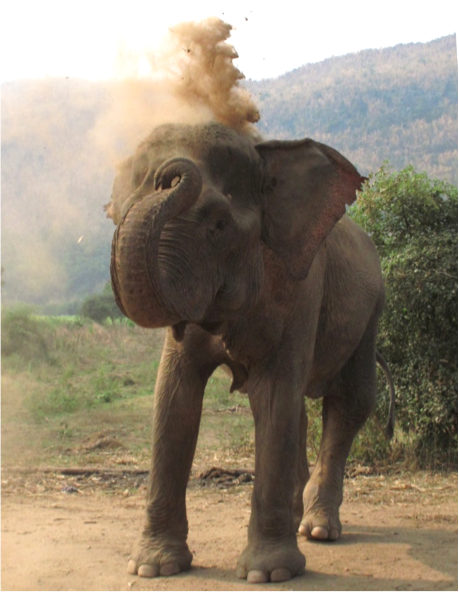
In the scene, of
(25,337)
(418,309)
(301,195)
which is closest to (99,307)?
(25,337)

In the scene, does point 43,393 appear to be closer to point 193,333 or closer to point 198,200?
point 193,333

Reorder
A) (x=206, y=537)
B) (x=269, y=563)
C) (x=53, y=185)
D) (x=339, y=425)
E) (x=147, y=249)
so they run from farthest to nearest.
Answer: (x=339, y=425) < (x=206, y=537) < (x=53, y=185) < (x=269, y=563) < (x=147, y=249)

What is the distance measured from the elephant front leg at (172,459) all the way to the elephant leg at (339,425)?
1.24 meters

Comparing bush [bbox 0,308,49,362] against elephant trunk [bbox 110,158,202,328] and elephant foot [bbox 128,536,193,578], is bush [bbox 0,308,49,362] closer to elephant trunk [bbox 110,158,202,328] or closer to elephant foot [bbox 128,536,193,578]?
elephant foot [bbox 128,536,193,578]

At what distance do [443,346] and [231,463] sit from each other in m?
2.60

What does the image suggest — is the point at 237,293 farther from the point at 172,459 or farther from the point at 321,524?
the point at 321,524

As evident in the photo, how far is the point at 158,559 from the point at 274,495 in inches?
25.2

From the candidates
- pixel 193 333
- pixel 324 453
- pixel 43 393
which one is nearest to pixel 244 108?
pixel 193 333

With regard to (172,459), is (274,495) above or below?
below

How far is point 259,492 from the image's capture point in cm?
393

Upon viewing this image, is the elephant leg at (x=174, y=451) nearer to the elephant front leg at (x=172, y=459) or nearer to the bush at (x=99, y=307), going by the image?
the elephant front leg at (x=172, y=459)

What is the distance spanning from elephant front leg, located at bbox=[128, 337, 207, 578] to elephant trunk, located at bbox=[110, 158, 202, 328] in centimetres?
93

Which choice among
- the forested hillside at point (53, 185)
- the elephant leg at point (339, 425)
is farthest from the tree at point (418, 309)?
the forested hillside at point (53, 185)

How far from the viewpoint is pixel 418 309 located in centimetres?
838
